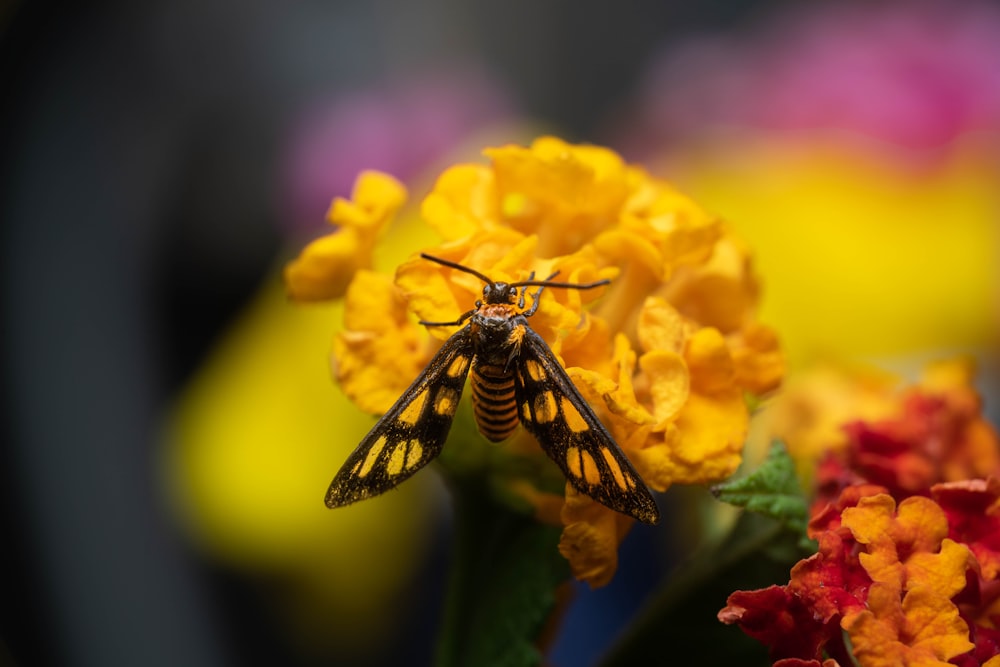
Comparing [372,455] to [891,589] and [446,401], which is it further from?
[891,589]

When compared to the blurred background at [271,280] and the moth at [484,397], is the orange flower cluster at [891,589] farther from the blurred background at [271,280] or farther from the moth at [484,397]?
the blurred background at [271,280]

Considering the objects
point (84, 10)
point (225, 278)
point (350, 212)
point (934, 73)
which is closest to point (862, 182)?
point (934, 73)

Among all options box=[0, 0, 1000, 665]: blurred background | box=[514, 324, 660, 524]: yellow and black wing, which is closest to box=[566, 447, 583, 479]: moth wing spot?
box=[514, 324, 660, 524]: yellow and black wing

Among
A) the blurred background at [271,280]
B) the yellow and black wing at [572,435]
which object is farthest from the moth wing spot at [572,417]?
the blurred background at [271,280]

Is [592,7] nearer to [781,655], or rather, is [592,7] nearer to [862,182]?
[862,182]

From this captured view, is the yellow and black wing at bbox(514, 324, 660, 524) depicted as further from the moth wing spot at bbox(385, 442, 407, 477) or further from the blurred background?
the blurred background
